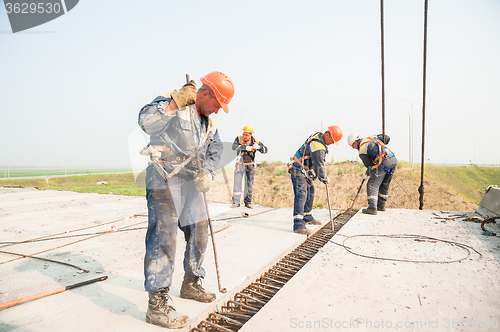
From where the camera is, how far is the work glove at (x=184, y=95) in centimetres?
194

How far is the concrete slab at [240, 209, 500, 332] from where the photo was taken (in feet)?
6.64

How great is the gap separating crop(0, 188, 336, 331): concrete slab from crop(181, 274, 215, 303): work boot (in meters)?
0.04

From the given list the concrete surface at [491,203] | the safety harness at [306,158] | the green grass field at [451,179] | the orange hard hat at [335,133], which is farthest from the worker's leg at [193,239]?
the green grass field at [451,179]

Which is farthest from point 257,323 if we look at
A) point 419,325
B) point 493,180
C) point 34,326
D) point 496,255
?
point 493,180

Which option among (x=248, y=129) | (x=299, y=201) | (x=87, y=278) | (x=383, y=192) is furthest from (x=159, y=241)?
(x=248, y=129)

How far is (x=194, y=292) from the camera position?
7.55 feet

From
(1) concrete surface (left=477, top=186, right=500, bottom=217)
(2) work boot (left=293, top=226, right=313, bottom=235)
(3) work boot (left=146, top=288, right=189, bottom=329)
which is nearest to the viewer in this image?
(3) work boot (left=146, top=288, right=189, bottom=329)

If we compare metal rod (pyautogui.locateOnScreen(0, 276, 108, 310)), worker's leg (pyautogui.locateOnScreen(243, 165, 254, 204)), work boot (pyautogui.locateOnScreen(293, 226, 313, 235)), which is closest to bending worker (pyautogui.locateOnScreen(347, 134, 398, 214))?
work boot (pyautogui.locateOnScreen(293, 226, 313, 235))

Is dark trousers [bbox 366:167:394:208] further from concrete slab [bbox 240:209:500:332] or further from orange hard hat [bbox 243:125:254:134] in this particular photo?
orange hard hat [bbox 243:125:254:134]

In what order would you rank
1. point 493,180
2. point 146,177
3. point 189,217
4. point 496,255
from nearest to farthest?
point 146,177, point 189,217, point 496,255, point 493,180

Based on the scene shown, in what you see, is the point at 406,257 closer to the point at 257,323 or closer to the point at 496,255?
the point at 496,255

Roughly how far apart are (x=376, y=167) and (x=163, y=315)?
18.3 ft

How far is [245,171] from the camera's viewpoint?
24.8 ft

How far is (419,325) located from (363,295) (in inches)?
20.2
